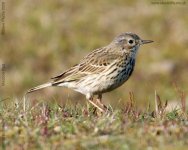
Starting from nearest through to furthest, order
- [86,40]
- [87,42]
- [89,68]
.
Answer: [89,68] → [87,42] → [86,40]

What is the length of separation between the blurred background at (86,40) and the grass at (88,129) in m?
6.86

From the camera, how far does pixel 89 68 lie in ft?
33.4

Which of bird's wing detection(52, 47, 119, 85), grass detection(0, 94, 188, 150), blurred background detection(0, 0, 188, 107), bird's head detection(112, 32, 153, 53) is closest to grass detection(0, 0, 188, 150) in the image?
blurred background detection(0, 0, 188, 107)

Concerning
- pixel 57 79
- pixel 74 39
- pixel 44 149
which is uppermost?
pixel 74 39

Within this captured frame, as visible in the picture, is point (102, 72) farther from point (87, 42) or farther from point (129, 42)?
point (87, 42)

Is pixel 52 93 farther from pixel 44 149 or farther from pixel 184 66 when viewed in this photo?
pixel 44 149

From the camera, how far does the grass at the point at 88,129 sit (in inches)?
249

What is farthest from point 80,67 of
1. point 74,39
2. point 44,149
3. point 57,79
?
point 74,39

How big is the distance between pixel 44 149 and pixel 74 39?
11.0m

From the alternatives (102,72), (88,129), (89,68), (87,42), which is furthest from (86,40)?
(88,129)

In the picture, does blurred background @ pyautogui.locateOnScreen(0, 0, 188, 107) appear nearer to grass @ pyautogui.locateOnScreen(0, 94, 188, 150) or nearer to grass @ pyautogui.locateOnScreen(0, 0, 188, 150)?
grass @ pyautogui.locateOnScreen(0, 0, 188, 150)

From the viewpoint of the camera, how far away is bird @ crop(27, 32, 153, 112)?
9789 millimetres

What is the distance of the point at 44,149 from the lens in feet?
20.4

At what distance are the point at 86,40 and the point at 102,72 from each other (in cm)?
715
